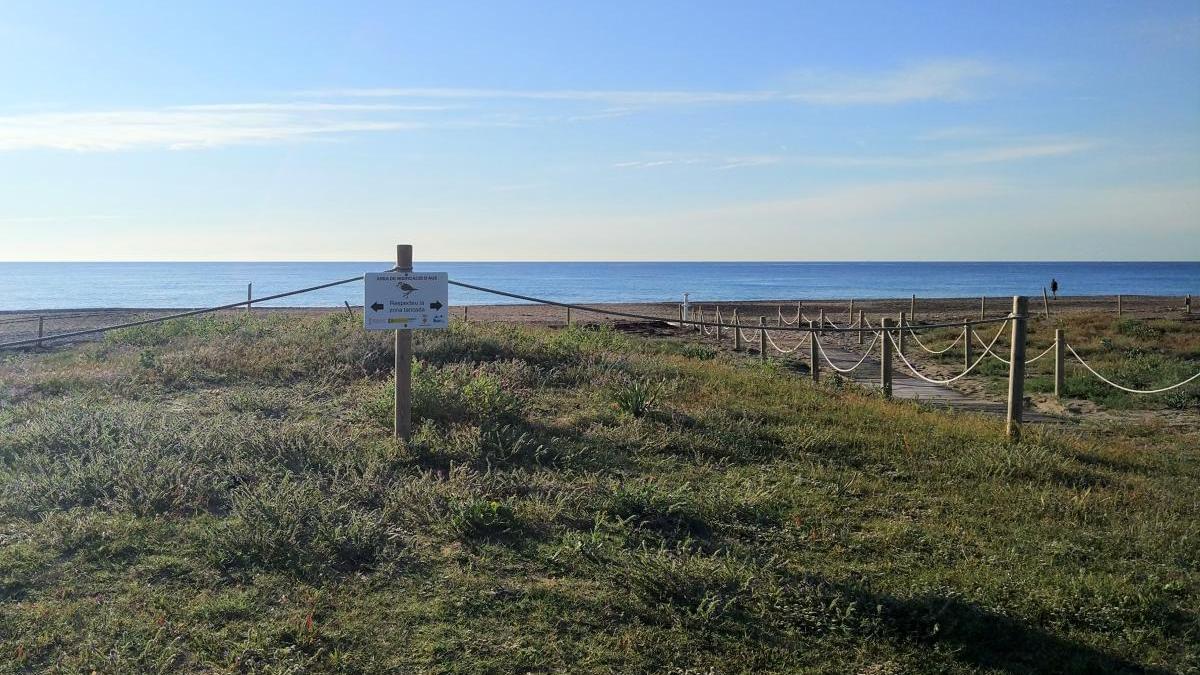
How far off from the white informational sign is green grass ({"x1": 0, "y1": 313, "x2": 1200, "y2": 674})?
1008 millimetres

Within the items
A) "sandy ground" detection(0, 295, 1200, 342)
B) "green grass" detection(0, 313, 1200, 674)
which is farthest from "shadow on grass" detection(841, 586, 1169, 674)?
"sandy ground" detection(0, 295, 1200, 342)

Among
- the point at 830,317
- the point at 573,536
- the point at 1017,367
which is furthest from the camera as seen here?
the point at 830,317

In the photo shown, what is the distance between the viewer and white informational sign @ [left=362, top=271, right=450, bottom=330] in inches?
277

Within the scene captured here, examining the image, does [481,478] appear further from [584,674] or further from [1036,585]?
[1036,585]

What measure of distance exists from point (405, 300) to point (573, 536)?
264cm

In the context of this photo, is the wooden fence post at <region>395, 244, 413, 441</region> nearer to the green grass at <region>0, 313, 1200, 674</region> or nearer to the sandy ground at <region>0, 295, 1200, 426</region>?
the green grass at <region>0, 313, 1200, 674</region>

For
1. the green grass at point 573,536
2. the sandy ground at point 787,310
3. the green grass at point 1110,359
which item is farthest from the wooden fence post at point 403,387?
the sandy ground at point 787,310

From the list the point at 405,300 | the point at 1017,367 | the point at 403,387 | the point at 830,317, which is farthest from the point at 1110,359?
the point at 830,317

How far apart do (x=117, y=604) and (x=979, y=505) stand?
557cm

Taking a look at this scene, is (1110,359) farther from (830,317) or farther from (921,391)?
(830,317)

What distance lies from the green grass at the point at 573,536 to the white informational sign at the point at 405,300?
3.31 ft

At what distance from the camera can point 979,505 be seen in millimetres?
6512

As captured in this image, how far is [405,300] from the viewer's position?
717 cm

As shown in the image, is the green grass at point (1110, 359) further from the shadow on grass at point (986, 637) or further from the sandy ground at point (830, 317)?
the shadow on grass at point (986, 637)
